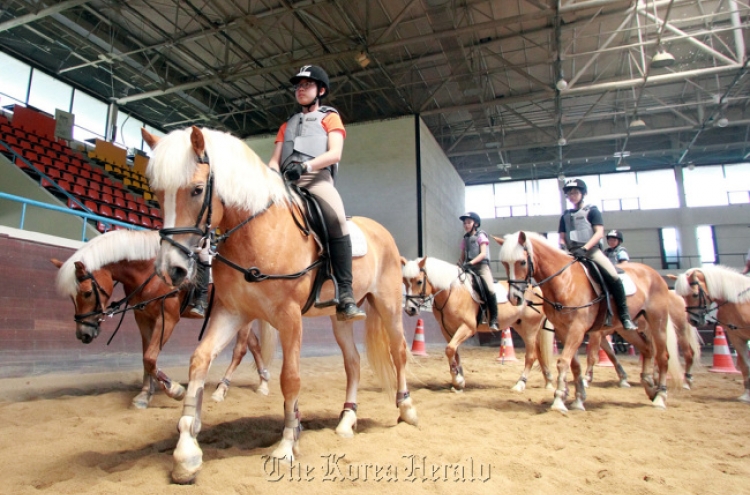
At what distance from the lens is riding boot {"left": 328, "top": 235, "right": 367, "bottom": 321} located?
283cm

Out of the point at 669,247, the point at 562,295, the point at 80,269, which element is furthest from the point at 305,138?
the point at 669,247

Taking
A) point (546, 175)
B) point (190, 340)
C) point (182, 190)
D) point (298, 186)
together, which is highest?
point (546, 175)

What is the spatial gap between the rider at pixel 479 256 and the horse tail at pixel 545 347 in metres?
0.70

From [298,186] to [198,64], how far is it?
49.9ft

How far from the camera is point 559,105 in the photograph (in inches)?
651

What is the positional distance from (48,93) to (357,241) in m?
17.8

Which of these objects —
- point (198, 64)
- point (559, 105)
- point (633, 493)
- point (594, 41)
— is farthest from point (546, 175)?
point (633, 493)

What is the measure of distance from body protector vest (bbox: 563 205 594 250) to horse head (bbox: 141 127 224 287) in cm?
461

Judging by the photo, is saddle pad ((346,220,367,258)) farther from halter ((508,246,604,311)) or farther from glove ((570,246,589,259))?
glove ((570,246,589,259))

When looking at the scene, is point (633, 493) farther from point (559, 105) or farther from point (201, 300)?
point (559, 105)

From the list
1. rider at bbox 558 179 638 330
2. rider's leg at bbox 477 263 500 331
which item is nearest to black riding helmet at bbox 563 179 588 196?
rider at bbox 558 179 638 330

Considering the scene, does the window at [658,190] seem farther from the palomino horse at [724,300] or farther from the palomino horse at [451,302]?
the palomino horse at [451,302]

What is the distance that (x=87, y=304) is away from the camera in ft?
12.6

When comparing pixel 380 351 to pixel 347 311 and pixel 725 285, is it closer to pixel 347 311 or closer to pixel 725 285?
pixel 347 311
